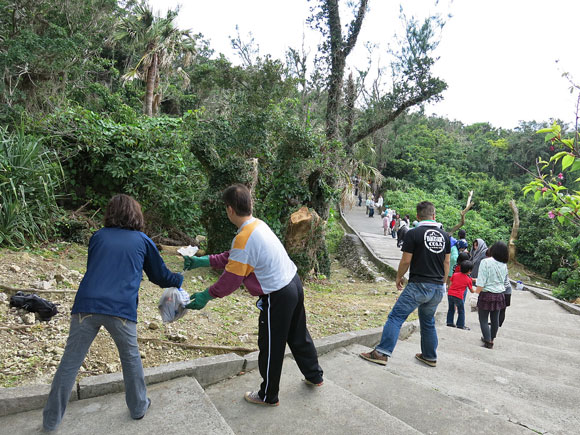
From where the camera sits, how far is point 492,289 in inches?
195

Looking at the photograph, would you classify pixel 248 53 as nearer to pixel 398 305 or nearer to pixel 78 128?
pixel 78 128

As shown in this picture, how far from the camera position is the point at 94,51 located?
13.6 metres

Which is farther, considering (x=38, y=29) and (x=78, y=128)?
(x=38, y=29)

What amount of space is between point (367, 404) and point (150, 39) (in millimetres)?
17013

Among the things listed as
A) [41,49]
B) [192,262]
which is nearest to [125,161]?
[41,49]

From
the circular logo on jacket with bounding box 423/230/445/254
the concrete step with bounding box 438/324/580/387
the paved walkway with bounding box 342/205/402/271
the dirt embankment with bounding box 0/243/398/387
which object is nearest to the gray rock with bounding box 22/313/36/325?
the dirt embankment with bounding box 0/243/398/387

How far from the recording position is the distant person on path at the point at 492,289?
195 inches

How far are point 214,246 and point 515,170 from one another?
120 ft

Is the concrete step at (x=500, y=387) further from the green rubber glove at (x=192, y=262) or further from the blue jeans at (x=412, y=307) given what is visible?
the green rubber glove at (x=192, y=262)

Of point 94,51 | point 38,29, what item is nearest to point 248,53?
point 94,51

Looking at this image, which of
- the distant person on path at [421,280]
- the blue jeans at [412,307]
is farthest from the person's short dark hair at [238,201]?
Answer: the blue jeans at [412,307]

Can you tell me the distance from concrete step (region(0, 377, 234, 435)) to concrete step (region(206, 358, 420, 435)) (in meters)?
0.24

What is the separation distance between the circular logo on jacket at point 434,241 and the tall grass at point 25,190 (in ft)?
19.5

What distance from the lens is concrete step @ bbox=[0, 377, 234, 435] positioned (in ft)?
7.22
